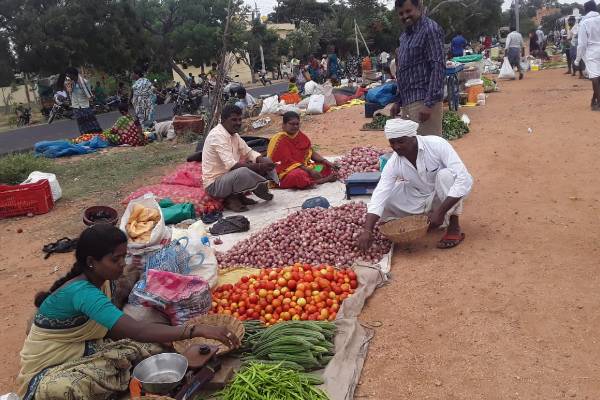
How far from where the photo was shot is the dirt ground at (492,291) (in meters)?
2.68

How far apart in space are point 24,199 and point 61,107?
13653 millimetres

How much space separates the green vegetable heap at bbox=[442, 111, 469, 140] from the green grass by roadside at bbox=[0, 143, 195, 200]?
14.6 ft

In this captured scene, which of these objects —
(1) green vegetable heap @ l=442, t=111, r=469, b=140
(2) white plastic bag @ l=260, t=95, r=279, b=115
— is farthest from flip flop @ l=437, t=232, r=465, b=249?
(2) white plastic bag @ l=260, t=95, r=279, b=115

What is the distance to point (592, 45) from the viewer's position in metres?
8.93

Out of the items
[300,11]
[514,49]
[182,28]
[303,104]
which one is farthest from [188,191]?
[300,11]

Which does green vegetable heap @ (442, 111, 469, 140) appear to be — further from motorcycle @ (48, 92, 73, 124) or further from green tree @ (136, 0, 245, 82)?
green tree @ (136, 0, 245, 82)

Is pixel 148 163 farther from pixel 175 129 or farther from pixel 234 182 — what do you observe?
pixel 234 182

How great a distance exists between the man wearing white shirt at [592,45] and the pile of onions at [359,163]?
14.1 ft

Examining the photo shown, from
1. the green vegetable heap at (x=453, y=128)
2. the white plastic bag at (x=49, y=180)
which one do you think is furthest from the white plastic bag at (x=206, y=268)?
the green vegetable heap at (x=453, y=128)

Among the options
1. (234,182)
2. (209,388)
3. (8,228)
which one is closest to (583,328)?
(209,388)

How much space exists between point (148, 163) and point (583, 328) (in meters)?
7.71

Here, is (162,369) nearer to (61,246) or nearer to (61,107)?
(61,246)

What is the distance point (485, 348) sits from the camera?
2887 mm

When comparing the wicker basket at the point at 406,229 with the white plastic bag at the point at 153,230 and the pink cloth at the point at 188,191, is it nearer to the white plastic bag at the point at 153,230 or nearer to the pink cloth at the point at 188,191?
the white plastic bag at the point at 153,230
